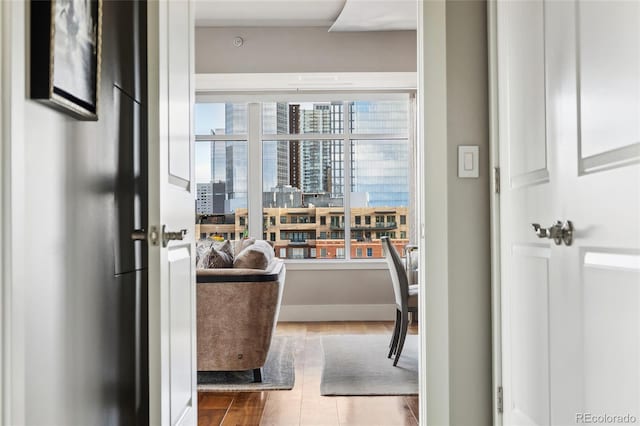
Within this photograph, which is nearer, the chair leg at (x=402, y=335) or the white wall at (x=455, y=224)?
the white wall at (x=455, y=224)

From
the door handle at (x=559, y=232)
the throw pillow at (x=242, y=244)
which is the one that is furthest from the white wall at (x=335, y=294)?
the door handle at (x=559, y=232)

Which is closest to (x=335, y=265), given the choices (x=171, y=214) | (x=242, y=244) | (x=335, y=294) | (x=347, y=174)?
(x=335, y=294)

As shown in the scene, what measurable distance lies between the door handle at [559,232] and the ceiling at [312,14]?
3.95m

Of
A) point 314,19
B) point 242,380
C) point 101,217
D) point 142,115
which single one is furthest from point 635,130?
point 314,19

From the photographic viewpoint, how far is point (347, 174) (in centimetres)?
701

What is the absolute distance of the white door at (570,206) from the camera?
47.2 inches

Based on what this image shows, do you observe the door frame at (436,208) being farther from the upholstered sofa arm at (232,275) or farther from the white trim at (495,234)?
the upholstered sofa arm at (232,275)

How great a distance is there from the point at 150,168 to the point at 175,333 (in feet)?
1.94

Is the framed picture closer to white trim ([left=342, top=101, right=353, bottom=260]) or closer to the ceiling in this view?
the ceiling

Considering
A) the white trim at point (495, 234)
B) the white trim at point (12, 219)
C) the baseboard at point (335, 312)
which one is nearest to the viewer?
the white trim at point (12, 219)

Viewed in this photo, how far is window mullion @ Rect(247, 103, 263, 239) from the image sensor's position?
688 centimetres

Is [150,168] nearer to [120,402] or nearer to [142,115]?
[142,115]

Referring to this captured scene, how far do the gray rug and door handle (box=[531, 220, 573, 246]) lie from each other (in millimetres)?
2175

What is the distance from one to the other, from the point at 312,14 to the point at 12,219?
473cm
